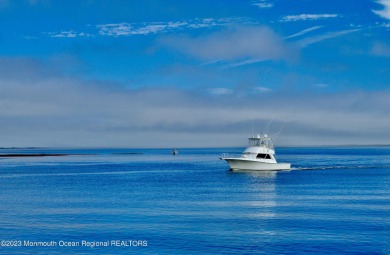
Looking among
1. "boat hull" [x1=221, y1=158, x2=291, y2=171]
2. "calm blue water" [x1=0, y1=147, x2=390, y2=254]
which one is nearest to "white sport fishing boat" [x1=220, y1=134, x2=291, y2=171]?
"boat hull" [x1=221, y1=158, x2=291, y2=171]

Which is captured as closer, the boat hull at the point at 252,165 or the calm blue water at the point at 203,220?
the calm blue water at the point at 203,220

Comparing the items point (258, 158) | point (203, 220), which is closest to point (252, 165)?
point (258, 158)

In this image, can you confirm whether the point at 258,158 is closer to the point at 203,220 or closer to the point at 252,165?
the point at 252,165

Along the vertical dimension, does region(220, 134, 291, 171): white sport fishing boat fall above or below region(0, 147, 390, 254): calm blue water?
above

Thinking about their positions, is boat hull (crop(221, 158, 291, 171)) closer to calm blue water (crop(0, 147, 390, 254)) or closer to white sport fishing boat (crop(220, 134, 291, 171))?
white sport fishing boat (crop(220, 134, 291, 171))

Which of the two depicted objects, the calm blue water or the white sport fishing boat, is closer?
the calm blue water

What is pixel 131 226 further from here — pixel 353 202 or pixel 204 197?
pixel 353 202

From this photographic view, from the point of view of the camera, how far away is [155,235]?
3350 cm

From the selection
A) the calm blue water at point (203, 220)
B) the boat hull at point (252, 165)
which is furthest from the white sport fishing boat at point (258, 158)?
the calm blue water at point (203, 220)

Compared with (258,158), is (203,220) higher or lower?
lower

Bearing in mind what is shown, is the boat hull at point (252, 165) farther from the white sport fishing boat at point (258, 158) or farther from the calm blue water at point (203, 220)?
the calm blue water at point (203, 220)

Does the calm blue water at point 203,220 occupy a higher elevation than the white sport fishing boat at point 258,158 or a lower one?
lower

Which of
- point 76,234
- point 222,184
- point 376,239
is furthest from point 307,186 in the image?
point 76,234

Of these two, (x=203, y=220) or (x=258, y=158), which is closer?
(x=203, y=220)
